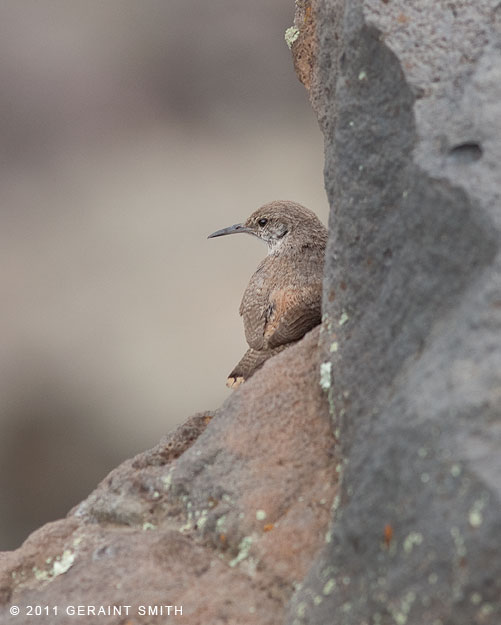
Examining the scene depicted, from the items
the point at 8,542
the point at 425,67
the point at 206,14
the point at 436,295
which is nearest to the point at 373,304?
the point at 436,295

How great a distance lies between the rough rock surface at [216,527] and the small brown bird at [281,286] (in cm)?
59

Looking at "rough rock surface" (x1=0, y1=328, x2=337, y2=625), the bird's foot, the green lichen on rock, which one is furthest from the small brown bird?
the green lichen on rock

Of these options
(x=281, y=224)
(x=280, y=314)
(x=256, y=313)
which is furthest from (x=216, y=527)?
(x=281, y=224)

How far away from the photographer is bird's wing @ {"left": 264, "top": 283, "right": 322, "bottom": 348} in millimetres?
3752

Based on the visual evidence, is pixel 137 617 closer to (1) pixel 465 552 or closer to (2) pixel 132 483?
(2) pixel 132 483

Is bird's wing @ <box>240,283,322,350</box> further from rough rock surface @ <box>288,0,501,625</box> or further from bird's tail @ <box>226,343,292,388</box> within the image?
rough rock surface @ <box>288,0,501,625</box>

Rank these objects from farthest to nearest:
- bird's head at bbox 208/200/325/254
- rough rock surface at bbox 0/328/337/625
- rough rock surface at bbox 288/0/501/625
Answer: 1. bird's head at bbox 208/200/325/254
2. rough rock surface at bbox 0/328/337/625
3. rough rock surface at bbox 288/0/501/625

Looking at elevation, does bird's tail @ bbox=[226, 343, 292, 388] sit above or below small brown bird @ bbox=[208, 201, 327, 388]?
below

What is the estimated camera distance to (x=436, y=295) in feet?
7.64

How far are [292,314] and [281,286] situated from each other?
10.2 inches

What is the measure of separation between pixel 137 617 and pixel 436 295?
1254 millimetres

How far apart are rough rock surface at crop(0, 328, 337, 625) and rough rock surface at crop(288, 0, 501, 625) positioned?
7.1 inches

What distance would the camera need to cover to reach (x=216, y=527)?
111 inches

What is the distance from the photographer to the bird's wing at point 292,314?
375 cm
